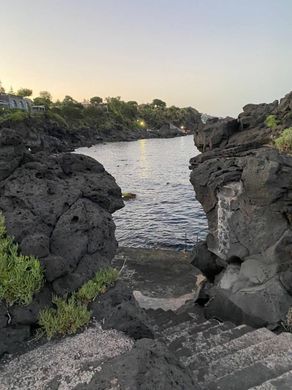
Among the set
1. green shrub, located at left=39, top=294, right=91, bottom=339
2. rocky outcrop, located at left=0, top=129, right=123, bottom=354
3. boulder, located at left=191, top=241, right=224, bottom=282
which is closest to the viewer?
green shrub, located at left=39, top=294, right=91, bottom=339

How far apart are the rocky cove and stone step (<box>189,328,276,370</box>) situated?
0.02 metres

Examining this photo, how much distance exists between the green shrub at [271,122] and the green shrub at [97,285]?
1905cm

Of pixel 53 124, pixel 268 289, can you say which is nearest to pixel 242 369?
pixel 268 289

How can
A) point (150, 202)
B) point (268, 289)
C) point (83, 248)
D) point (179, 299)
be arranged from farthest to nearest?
point (150, 202) < point (179, 299) < point (268, 289) < point (83, 248)

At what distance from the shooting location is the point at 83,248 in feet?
26.9

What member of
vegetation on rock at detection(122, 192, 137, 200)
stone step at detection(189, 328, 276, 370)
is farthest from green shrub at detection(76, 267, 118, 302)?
vegetation on rock at detection(122, 192, 137, 200)

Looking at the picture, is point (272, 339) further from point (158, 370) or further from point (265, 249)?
point (265, 249)

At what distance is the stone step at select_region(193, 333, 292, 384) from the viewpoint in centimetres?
616

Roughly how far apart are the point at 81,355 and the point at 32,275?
5.97ft

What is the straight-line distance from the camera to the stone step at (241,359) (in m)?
6.16

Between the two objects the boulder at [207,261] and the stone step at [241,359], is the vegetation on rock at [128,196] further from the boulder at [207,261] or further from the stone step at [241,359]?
the stone step at [241,359]

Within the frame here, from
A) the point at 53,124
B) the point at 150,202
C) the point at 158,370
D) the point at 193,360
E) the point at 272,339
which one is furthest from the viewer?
the point at 53,124

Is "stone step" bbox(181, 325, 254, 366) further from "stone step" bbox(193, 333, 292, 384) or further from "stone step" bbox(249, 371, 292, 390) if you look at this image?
"stone step" bbox(249, 371, 292, 390)

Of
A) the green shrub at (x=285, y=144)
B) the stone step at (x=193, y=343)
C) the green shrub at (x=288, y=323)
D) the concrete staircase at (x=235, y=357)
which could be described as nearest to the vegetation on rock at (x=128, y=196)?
the green shrub at (x=285, y=144)
